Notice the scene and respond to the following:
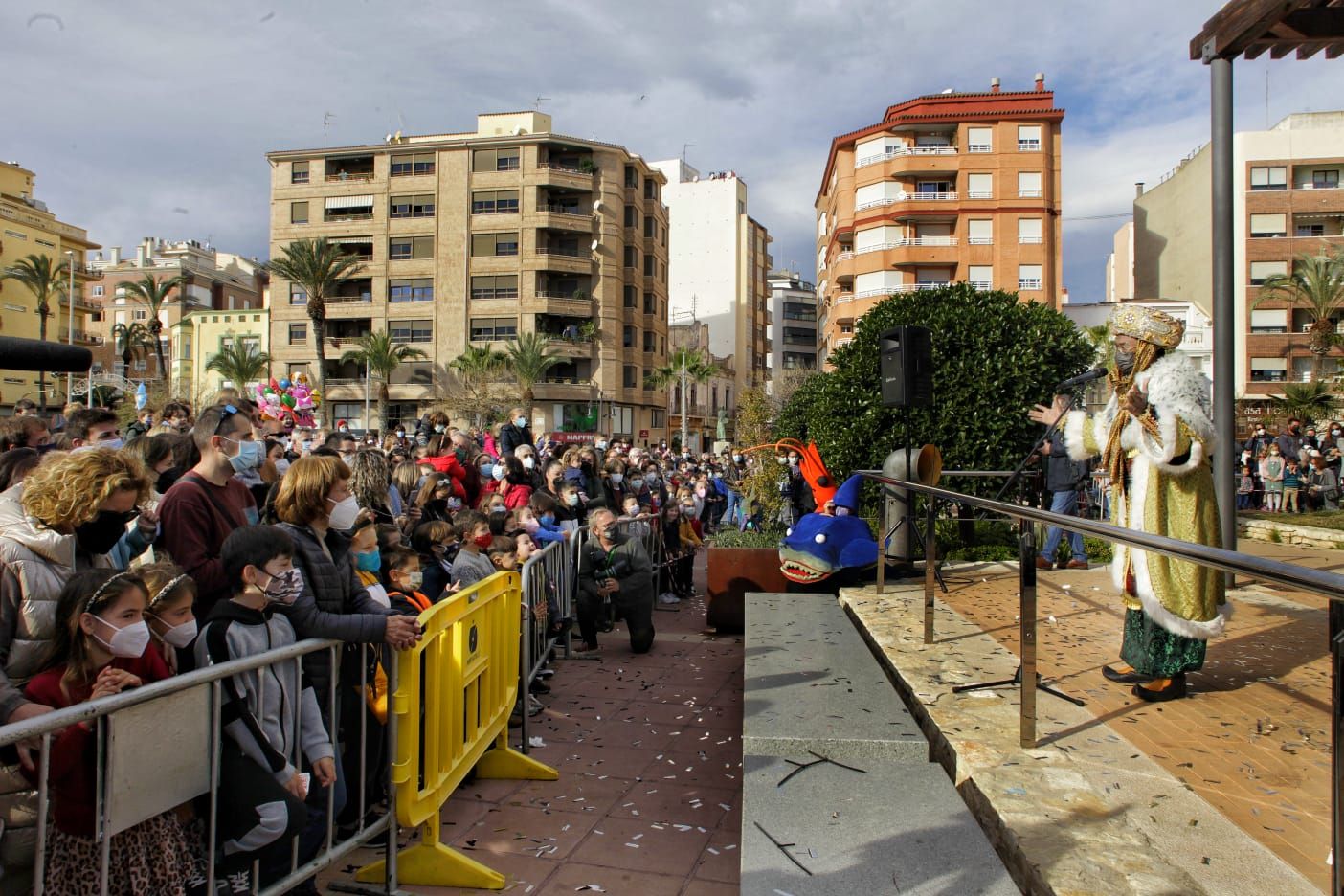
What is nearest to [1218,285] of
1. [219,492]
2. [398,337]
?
[219,492]

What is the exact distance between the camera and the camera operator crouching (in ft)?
25.8

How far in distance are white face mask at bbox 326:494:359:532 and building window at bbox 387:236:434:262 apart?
53.2 meters

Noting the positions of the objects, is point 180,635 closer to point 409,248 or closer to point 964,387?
point 964,387

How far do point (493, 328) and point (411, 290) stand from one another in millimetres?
5713

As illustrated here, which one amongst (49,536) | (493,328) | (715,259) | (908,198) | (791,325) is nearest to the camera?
(49,536)

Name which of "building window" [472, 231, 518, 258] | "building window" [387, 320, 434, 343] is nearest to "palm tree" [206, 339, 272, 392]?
"building window" [387, 320, 434, 343]

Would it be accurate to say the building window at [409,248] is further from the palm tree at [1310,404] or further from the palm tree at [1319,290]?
the palm tree at [1319,290]

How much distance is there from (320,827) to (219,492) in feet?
5.57

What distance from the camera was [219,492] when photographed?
170 inches

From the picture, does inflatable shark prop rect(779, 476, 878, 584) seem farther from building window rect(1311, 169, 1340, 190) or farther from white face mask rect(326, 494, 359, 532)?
building window rect(1311, 169, 1340, 190)

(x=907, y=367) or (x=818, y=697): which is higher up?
(x=907, y=367)

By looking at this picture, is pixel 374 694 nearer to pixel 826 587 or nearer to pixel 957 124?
pixel 826 587

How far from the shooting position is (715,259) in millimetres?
80188

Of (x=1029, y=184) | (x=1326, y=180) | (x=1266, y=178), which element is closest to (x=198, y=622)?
(x=1029, y=184)
